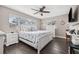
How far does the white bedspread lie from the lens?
1.70 meters

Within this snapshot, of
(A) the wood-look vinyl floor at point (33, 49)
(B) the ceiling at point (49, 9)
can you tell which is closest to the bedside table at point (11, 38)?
(A) the wood-look vinyl floor at point (33, 49)

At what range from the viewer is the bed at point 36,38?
5.52 feet

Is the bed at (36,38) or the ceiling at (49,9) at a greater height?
the ceiling at (49,9)

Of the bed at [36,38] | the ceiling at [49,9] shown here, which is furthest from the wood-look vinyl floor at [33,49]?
the ceiling at [49,9]

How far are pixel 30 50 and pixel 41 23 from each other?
0.55 m

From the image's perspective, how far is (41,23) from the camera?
172 cm

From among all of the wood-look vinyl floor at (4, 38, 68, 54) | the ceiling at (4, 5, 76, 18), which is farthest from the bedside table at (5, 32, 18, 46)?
the ceiling at (4, 5, 76, 18)

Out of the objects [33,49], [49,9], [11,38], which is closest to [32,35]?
[33,49]

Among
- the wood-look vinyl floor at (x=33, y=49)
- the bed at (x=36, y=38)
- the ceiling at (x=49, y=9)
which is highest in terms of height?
the ceiling at (x=49, y=9)

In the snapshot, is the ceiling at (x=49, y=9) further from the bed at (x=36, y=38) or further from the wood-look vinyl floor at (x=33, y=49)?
the wood-look vinyl floor at (x=33, y=49)

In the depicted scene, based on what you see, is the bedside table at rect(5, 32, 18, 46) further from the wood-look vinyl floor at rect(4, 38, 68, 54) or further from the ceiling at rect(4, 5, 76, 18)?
the ceiling at rect(4, 5, 76, 18)

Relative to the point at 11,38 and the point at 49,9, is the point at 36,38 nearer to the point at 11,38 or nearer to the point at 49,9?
the point at 11,38

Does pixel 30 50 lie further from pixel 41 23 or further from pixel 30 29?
pixel 41 23
